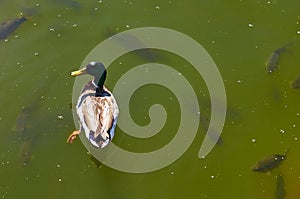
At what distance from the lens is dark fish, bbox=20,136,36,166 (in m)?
5.68

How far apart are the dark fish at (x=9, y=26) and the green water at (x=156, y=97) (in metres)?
0.06

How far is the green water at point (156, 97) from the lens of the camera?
18.1 feet

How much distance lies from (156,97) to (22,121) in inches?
66.5

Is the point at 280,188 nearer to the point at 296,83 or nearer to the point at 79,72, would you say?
the point at 296,83

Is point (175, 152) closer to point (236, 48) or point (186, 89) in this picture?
point (186, 89)

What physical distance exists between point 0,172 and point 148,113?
188 centimetres

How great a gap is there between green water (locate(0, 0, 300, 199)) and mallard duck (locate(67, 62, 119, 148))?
259 mm

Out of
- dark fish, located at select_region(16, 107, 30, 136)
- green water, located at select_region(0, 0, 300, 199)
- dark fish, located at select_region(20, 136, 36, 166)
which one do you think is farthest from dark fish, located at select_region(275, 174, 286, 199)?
dark fish, located at select_region(16, 107, 30, 136)

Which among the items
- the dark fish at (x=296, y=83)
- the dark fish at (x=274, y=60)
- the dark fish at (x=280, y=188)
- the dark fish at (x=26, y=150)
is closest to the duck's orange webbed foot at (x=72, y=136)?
the dark fish at (x=26, y=150)

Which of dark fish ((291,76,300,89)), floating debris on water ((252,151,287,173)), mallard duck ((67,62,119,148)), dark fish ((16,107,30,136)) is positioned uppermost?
mallard duck ((67,62,119,148))

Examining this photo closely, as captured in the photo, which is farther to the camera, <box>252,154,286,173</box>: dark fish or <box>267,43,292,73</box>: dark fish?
<box>267,43,292,73</box>: dark fish

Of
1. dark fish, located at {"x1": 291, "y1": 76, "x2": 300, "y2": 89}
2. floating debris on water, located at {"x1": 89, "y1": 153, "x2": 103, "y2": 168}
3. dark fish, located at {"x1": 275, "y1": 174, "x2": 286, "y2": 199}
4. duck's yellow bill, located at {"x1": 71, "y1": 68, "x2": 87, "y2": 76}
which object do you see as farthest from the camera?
dark fish, located at {"x1": 291, "y1": 76, "x2": 300, "y2": 89}

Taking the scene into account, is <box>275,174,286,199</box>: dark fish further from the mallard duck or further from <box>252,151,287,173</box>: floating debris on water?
the mallard duck

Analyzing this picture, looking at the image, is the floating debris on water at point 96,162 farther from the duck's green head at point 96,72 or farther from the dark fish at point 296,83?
the dark fish at point 296,83
